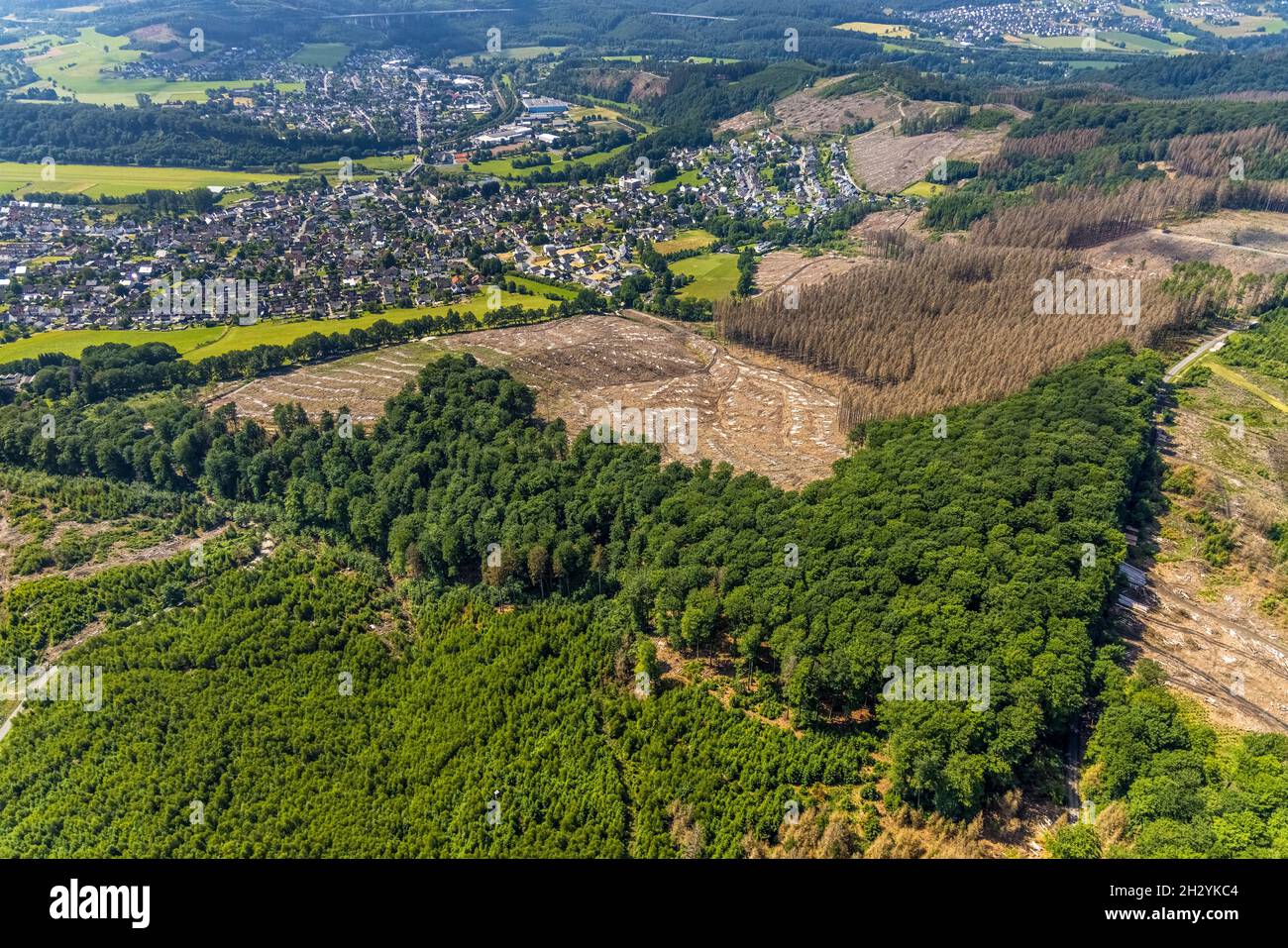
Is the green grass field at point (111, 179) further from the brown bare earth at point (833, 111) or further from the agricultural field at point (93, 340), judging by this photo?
the brown bare earth at point (833, 111)

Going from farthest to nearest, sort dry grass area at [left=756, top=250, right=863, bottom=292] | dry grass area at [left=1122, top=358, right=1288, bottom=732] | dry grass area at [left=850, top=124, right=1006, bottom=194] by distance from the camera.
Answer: dry grass area at [left=850, top=124, right=1006, bottom=194]
dry grass area at [left=756, top=250, right=863, bottom=292]
dry grass area at [left=1122, top=358, right=1288, bottom=732]

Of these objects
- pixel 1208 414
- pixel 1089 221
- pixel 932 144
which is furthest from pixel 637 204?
pixel 1208 414

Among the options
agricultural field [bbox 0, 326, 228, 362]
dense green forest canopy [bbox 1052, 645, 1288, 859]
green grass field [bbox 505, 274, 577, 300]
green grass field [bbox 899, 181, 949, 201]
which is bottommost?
dense green forest canopy [bbox 1052, 645, 1288, 859]

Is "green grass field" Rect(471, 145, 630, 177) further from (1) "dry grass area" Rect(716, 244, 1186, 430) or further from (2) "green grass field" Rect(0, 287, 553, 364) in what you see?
(1) "dry grass area" Rect(716, 244, 1186, 430)

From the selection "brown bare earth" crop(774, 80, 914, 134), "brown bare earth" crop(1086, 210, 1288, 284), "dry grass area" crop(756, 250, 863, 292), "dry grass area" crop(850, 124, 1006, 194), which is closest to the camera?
"brown bare earth" crop(1086, 210, 1288, 284)

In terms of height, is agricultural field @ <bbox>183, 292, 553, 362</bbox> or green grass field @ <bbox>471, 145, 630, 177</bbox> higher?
green grass field @ <bbox>471, 145, 630, 177</bbox>

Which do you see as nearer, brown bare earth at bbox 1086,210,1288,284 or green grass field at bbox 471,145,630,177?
brown bare earth at bbox 1086,210,1288,284

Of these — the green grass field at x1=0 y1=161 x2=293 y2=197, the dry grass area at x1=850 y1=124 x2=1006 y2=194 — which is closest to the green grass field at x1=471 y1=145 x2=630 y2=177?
the green grass field at x1=0 y1=161 x2=293 y2=197
